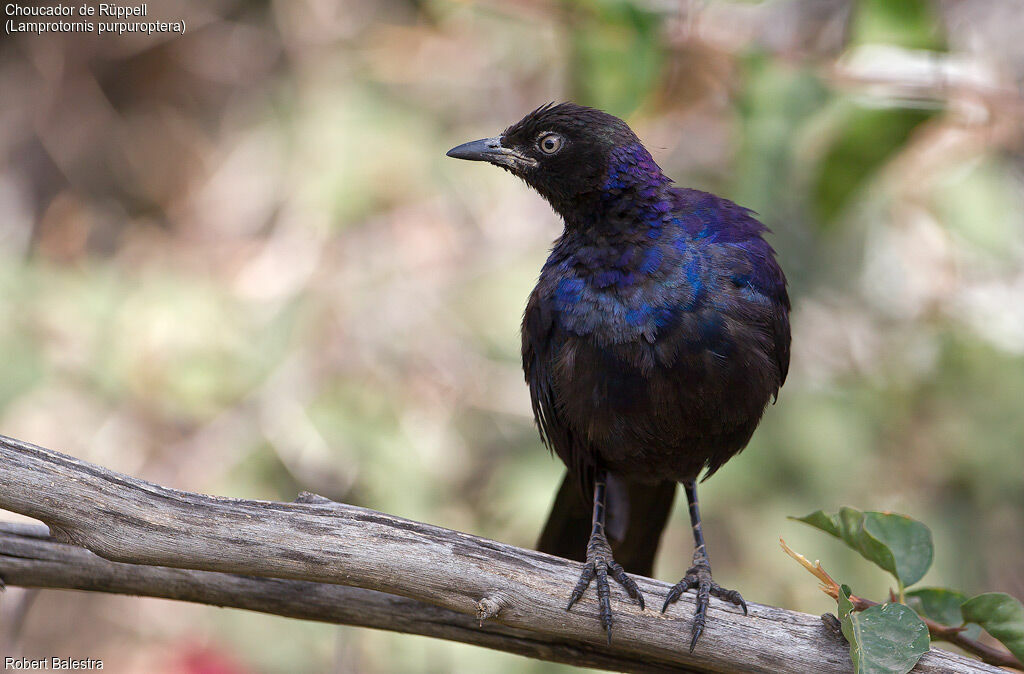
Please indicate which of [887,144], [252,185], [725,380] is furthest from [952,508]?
[252,185]

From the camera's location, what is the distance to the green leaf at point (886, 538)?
2.54 m

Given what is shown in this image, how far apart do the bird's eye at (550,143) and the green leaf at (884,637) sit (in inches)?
65.4

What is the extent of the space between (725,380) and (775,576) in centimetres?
224

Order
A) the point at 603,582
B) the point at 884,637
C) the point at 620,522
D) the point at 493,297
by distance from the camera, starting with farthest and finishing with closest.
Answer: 1. the point at 493,297
2. the point at 620,522
3. the point at 603,582
4. the point at 884,637

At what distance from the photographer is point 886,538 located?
2.67 m

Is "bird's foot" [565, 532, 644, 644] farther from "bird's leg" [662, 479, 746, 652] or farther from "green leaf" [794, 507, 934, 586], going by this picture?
"green leaf" [794, 507, 934, 586]

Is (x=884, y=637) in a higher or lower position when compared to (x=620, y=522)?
lower

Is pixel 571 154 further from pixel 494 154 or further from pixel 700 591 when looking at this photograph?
pixel 700 591

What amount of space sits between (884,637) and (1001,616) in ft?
1.31

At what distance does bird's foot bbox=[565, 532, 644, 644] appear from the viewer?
2.72 metres

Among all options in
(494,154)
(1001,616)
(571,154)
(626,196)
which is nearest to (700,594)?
(1001,616)

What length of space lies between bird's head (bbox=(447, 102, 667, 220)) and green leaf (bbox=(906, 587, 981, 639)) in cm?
149

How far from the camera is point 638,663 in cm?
284

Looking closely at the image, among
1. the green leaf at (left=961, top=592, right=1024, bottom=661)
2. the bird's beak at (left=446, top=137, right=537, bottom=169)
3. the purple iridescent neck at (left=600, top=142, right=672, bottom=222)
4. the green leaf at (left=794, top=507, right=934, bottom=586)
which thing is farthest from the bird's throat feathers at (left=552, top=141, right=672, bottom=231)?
the green leaf at (left=961, top=592, right=1024, bottom=661)
